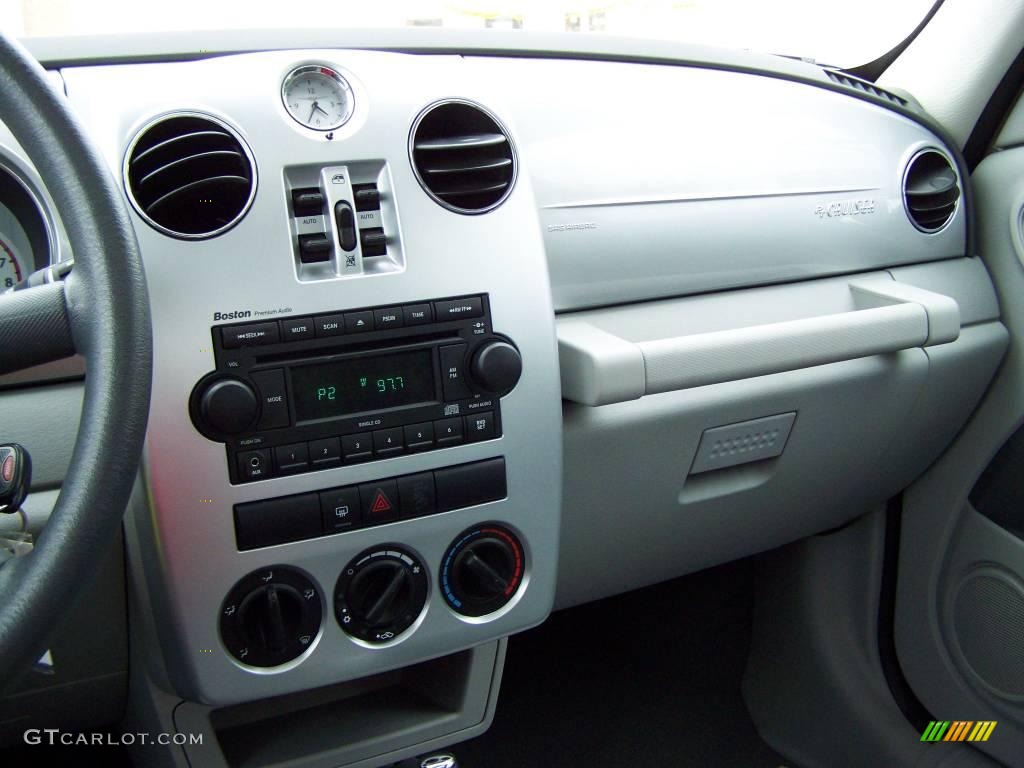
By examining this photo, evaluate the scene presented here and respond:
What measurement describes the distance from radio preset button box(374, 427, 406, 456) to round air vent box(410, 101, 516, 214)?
0.73 ft

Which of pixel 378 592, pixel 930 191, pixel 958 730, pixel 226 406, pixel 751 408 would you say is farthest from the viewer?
pixel 958 730

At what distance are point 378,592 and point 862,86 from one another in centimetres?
106

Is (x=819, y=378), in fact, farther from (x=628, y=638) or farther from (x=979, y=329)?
(x=628, y=638)

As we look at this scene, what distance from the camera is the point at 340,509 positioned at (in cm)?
84

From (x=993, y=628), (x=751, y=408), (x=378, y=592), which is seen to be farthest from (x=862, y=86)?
(x=378, y=592)

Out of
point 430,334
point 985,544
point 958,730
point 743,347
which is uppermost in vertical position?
point 430,334

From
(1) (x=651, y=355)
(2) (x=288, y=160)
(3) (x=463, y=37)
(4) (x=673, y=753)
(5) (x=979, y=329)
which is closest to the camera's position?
(2) (x=288, y=160)

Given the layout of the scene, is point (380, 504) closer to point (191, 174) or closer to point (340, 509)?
point (340, 509)

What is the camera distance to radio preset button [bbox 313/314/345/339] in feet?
2.67

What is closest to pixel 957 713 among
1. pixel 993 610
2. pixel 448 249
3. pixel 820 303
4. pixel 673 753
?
pixel 993 610

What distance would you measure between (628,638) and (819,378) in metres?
0.80

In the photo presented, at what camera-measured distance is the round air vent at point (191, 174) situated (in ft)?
2.60

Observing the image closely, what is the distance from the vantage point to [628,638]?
1.80 meters

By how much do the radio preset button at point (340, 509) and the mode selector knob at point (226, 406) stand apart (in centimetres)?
10
